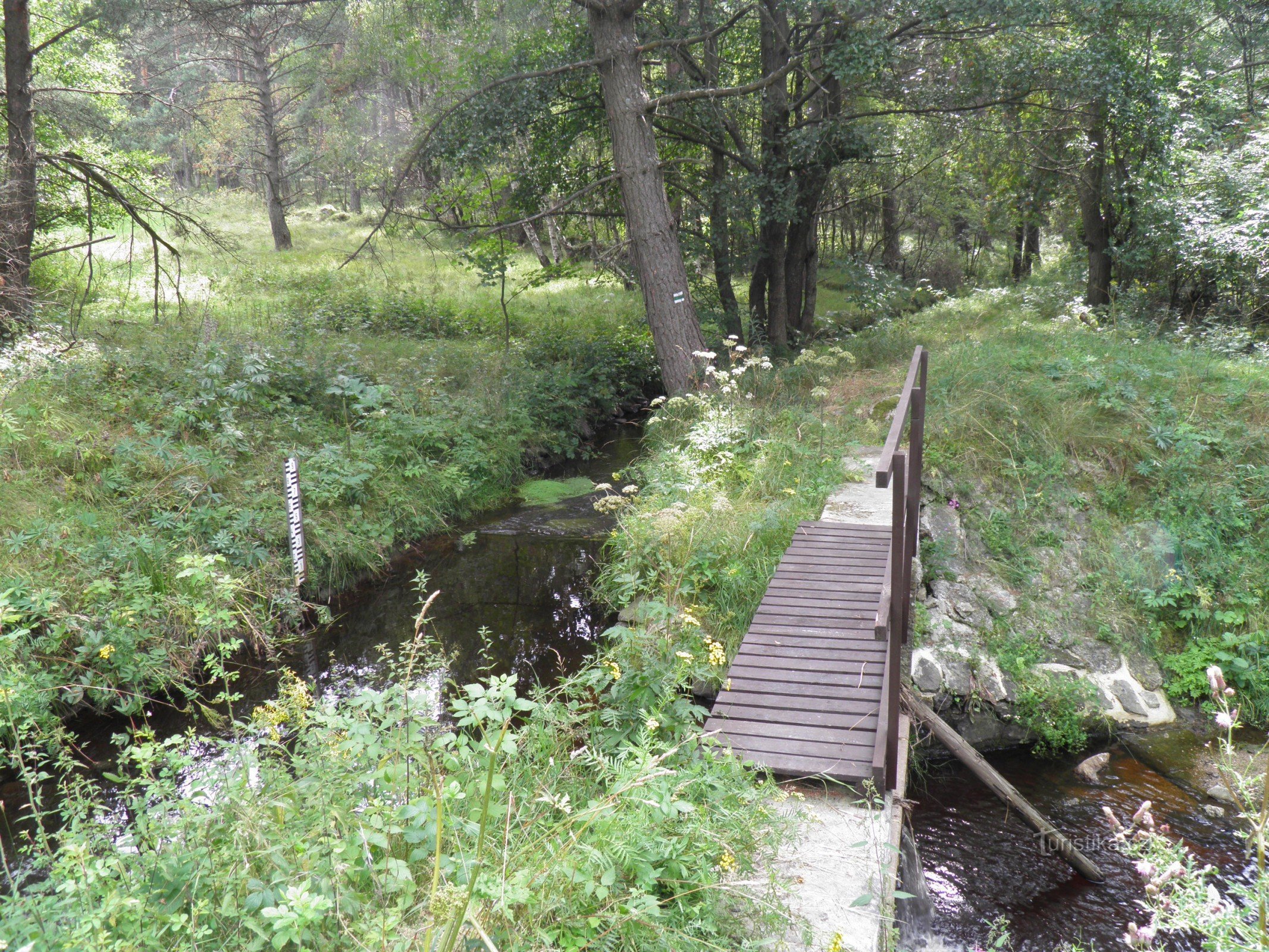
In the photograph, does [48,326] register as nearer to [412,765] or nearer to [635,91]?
[635,91]

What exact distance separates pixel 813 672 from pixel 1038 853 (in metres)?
1.56

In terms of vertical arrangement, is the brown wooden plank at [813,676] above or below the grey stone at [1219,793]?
above

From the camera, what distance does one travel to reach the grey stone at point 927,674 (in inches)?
217

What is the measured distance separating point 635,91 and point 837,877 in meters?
9.65

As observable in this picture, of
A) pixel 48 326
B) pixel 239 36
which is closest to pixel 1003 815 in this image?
pixel 48 326

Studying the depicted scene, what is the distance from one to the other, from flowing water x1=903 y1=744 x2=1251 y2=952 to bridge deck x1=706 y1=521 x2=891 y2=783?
713 millimetres

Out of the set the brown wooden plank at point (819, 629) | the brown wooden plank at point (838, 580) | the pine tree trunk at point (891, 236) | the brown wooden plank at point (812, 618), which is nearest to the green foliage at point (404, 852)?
the brown wooden plank at point (819, 629)

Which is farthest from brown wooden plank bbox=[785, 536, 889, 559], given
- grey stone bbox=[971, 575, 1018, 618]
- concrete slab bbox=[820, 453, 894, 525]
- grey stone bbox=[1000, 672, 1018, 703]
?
grey stone bbox=[1000, 672, 1018, 703]

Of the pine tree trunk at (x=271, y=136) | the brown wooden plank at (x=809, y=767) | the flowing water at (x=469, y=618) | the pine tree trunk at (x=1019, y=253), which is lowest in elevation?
the flowing water at (x=469, y=618)

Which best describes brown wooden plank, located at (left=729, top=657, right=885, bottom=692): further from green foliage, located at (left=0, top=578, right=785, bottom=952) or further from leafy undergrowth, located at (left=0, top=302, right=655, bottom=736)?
leafy undergrowth, located at (left=0, top=302, right=655, bottom=736)

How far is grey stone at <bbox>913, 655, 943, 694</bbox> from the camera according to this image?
5508 millimetres

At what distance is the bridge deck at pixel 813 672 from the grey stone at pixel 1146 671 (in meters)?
2.01

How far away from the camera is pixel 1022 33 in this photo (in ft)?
36.0

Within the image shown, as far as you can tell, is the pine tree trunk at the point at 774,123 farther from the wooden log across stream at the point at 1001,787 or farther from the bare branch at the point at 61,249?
the wooden log across stream at the point at 1001,787
